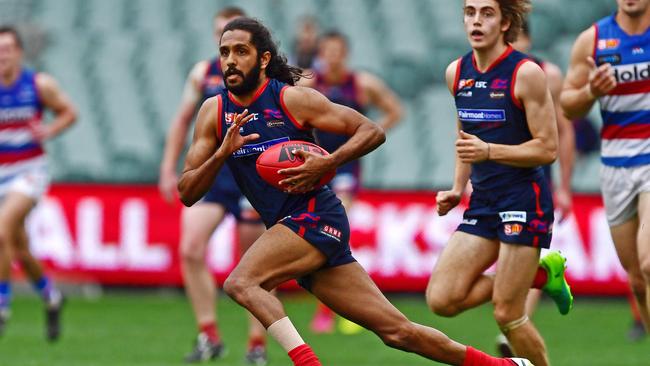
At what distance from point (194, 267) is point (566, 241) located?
235 inches

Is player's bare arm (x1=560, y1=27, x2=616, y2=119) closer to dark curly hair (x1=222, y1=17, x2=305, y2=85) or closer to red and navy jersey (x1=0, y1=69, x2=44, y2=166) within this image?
dark curly hair (x1=222, y1=17, x2=305, y2=85)

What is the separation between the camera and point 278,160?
696 centimetres

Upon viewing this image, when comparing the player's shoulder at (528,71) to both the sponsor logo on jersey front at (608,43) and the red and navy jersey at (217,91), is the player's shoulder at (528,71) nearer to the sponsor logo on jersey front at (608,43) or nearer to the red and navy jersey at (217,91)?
the sponsor logo on jersey front at (608,43)

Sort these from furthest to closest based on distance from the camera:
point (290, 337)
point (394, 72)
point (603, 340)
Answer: point (394, 72)
point (603, 340)
point (290, 337)

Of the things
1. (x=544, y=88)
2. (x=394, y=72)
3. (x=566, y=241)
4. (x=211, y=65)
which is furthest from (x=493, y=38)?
(x=394, y=72)

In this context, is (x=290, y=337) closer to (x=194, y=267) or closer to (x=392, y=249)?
(x=194, y=267)

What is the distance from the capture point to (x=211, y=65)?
35.6ft

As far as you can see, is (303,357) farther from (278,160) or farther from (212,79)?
(212,79)

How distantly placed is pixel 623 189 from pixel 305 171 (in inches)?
101

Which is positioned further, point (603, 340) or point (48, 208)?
point (48, 208)

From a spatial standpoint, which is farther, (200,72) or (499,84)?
(200,72)

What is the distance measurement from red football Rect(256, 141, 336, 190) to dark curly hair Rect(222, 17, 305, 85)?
1.72ft

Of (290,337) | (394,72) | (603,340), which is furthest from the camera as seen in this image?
(394,72)

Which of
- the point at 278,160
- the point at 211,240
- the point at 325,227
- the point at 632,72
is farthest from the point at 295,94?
the point at 211,240
